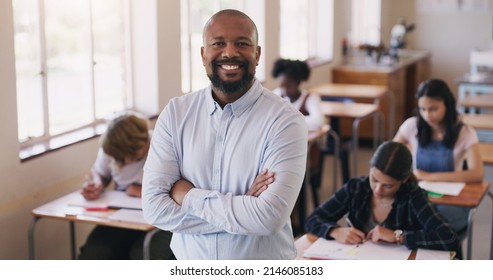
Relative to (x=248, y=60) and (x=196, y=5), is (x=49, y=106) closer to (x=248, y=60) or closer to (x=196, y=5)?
(x=196, y=5)

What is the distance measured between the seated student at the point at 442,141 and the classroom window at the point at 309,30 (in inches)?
Result: 140

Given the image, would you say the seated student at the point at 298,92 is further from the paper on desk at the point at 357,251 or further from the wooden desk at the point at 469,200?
the paper on desk at the point at 357,251

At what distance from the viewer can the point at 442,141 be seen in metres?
4.03

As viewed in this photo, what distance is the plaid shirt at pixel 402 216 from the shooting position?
113 inches

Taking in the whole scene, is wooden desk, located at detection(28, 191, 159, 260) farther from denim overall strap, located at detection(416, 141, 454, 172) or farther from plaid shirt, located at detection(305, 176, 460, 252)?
denim overall strap, located at detection(416, 141, 454, 172)

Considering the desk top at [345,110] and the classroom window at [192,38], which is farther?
the desk top at [345,110]

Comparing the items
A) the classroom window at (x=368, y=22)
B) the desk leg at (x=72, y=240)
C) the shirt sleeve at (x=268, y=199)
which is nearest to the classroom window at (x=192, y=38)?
the desk leg at (x=72, y=240)

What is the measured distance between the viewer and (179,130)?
6.81 feet

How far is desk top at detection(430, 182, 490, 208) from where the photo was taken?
3.57 metres

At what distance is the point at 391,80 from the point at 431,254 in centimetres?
550

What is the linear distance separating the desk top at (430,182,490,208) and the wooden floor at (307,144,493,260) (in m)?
0.92

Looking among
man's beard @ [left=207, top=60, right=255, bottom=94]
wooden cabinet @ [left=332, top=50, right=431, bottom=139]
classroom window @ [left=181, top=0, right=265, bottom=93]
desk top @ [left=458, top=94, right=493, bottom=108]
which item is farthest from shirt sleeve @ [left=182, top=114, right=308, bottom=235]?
wooden cabinet @ [left=332, top=50, right=431, bottom=139]

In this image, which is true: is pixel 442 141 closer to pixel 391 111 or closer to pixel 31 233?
pixel 31 233
